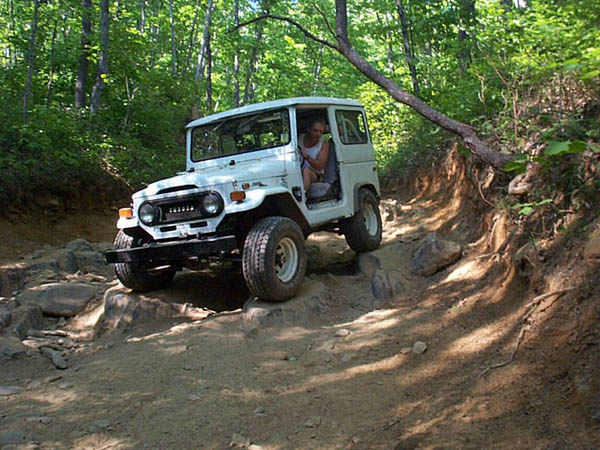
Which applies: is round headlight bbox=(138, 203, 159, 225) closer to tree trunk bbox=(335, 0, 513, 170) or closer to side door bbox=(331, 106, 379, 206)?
side door bbox=(331, 106, 379, 206)

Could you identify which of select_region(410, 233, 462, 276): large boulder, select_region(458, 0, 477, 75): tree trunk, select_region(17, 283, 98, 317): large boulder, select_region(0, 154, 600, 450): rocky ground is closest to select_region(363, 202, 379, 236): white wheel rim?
select_region(0, 154, 600, 450): rocky ground

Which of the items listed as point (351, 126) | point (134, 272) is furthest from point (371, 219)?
point (134, 272)

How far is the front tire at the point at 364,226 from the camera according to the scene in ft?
22.9

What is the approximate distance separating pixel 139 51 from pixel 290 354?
1143cm

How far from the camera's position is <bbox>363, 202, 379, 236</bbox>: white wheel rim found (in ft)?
24.4

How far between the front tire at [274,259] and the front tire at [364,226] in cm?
152

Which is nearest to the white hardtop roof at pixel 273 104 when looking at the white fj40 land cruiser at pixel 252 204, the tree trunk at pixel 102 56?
the white fj40 land cruiser at pixel 252 204

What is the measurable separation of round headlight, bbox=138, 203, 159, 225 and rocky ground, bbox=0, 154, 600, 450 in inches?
37.6

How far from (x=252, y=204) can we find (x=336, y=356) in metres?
1.70

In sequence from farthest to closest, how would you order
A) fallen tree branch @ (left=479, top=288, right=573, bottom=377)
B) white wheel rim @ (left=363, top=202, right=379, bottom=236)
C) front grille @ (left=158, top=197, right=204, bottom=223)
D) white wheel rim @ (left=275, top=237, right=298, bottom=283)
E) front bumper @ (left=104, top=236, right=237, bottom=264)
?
1. white wheel rim @ (left=363, top=202, right=379, bottom=236)
2. white wheel rim @ (left=275, top=237, right=298, bottom=283)
3. front grille @ (left=158, top=197, right=204, bottom=223)
4. front bumper @ (left=104, top=236, right=237, bottom=264)
5. fallen tree branch @ (left=479, top=288, right=573, bottom=377)

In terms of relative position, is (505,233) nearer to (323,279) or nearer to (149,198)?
(323,279)

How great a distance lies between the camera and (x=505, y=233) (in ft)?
17.5

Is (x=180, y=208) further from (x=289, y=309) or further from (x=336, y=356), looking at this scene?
(x=336, y=356)

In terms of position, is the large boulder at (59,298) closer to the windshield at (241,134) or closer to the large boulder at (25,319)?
the large boulder at (25,319)
